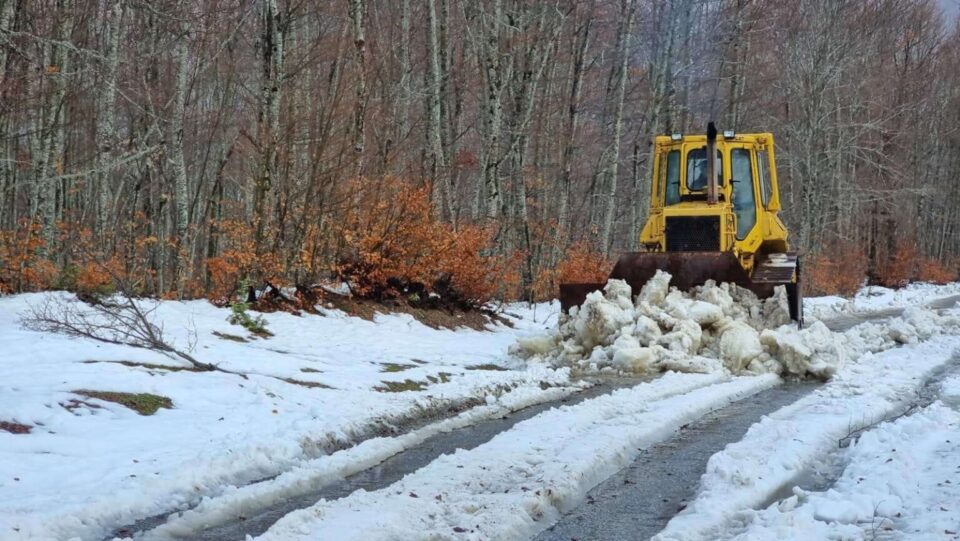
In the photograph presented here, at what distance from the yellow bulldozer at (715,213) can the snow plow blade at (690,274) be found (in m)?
0.01

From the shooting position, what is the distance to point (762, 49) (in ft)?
101

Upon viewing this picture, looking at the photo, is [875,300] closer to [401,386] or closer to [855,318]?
[855,318]

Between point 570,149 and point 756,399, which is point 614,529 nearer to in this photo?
point 756,399

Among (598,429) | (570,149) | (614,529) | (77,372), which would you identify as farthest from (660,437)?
(570,149)

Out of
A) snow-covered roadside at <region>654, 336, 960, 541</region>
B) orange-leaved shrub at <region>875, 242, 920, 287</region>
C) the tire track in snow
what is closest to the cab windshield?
snow-covered roadside at <region>654, 336, 960, 541</region>

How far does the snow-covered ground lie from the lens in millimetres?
4559

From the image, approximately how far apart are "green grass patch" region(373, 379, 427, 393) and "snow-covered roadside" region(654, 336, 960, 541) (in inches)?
134

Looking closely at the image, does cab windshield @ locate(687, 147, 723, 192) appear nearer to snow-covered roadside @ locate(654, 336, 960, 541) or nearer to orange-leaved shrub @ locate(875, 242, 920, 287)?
snow-covered roadside @ locate(654, 336, 960, 541)

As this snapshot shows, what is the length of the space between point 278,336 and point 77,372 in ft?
13.2

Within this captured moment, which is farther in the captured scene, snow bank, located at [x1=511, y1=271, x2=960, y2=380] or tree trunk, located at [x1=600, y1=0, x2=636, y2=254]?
tree trunk, located at [x1=600, y1=0, x2=636, y2=254]

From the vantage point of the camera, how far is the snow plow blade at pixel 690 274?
40.4 ft

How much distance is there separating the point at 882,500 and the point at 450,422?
3.58 meters

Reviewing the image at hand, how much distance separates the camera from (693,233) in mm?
13617

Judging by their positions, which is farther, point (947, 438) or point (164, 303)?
point (164, 303)
